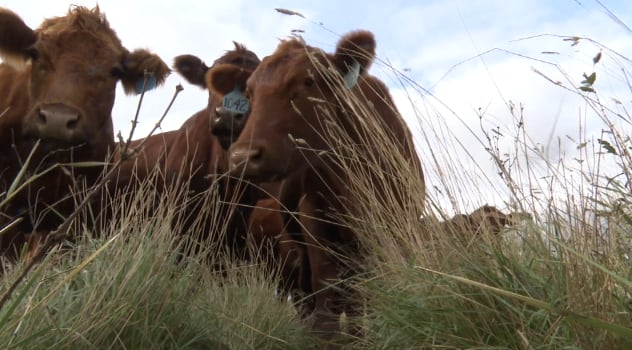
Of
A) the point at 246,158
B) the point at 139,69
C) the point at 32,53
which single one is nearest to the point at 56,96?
the point at 32,53

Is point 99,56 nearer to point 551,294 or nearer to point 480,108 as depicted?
point 480,108

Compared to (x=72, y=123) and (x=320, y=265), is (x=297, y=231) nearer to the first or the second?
(x=320, y=265)

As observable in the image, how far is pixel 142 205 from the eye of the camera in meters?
4.50

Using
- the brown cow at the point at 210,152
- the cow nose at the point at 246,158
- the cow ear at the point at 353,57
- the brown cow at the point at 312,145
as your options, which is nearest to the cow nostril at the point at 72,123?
the brown cow at the point at 210,152

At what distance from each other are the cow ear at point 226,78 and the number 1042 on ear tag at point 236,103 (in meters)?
0.13

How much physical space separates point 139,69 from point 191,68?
1360mm

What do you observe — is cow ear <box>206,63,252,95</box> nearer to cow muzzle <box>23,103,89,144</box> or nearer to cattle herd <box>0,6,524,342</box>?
cattle herd <box>0,6,524,342</box>

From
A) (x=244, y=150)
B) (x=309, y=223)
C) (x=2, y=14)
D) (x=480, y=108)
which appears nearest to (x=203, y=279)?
(x=244, y=150)

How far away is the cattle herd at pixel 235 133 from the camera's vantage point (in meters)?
5.30

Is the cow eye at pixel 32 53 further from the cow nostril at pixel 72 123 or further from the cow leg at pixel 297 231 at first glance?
the cow leg at pixel 297 231

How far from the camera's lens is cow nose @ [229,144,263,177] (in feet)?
16.7

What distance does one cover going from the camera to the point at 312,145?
5.48 metres

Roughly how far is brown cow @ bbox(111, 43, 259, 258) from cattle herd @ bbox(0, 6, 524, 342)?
0.01 meters

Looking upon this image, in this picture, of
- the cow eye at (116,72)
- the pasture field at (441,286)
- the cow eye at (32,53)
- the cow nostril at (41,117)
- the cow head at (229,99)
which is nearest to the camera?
the pasture field at (441,286)
